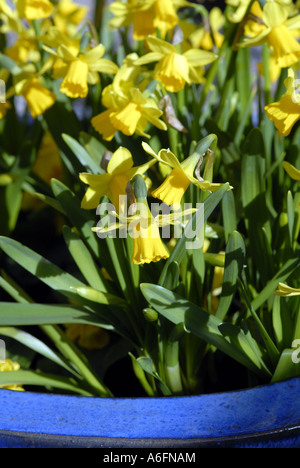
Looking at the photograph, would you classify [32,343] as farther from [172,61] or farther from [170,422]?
[172,61]

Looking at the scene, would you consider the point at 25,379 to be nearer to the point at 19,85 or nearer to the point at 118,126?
the point at 118,126

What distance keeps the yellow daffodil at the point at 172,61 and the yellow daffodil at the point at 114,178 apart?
157mm

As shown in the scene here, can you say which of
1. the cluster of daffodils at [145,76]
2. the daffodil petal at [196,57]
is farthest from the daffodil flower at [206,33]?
the daffodil petal at [196,57]

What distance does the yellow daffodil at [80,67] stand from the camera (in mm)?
816

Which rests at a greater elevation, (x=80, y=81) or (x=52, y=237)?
(x=80, y=81)

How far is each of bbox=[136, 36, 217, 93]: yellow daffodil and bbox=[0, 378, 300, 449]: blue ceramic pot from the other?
434 mm

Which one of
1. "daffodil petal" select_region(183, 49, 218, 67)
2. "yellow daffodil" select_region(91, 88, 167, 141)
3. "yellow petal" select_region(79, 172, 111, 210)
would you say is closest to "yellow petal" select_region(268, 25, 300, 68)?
"daffodil petal" select_region(183, 49, 218, 67)

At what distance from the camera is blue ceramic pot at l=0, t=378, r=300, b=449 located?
27.0 inches

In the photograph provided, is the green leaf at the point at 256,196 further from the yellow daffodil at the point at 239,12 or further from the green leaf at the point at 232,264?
the yellow daffodil at the point at 239,12

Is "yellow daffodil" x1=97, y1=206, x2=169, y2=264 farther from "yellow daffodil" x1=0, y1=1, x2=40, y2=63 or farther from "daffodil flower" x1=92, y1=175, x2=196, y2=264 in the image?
"yellow daffodil" x1=0, y1=1, x2=40, y2=63

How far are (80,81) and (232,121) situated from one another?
39 cm
